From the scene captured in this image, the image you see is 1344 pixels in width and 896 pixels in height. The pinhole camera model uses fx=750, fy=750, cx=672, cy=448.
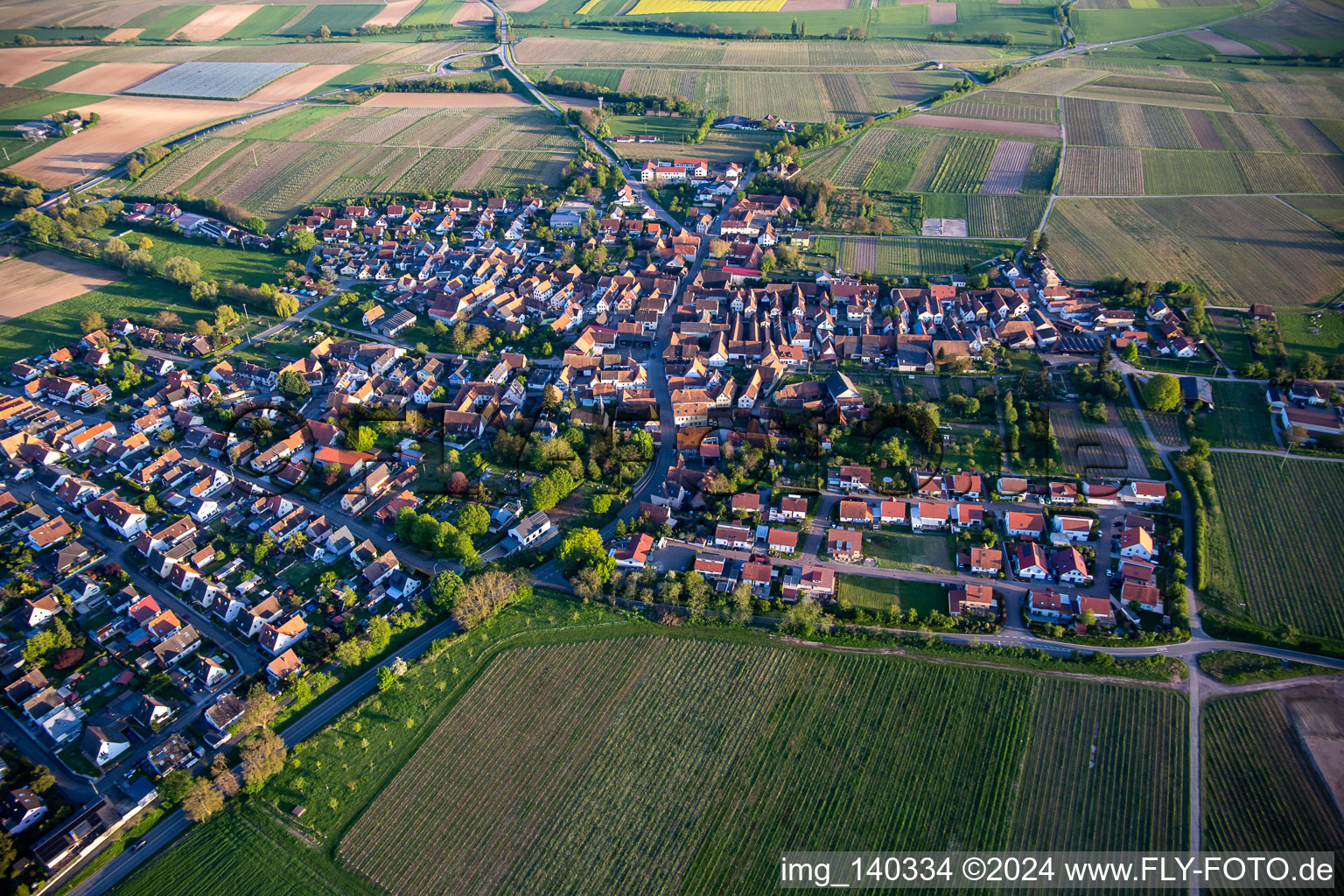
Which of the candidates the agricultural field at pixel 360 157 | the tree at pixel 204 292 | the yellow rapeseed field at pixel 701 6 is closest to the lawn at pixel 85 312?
the tree at pixel 204 292

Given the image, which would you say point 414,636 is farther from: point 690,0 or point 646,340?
point 690,0

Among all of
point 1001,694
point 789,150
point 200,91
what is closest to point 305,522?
point 1001,694

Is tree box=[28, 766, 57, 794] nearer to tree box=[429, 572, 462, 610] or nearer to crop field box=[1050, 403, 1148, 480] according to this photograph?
tree box=[429, 572, 462, 610]

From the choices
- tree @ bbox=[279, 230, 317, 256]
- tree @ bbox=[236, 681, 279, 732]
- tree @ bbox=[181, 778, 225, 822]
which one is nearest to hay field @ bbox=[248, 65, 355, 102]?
tree @ bbox=[279, 230, 317, 256]

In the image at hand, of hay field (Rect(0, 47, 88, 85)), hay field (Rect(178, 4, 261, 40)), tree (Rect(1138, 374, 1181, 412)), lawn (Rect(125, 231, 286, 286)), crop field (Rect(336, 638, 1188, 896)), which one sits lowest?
crop field (Rect(336, 638, 1188, 896))

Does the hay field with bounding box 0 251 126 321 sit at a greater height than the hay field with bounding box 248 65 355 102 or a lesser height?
lesser

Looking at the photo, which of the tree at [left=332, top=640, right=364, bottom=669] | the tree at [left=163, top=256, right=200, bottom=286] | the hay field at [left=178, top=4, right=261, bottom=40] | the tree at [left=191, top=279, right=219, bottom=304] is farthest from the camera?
the hay field at [left=178, top=4, right=261, bottom=40]

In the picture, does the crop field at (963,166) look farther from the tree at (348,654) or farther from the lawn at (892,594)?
the tree at (348,654)

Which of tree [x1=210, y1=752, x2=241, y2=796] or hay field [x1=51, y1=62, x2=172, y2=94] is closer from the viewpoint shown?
tree [x1=210, y1=752, x2=241, y2=796]
